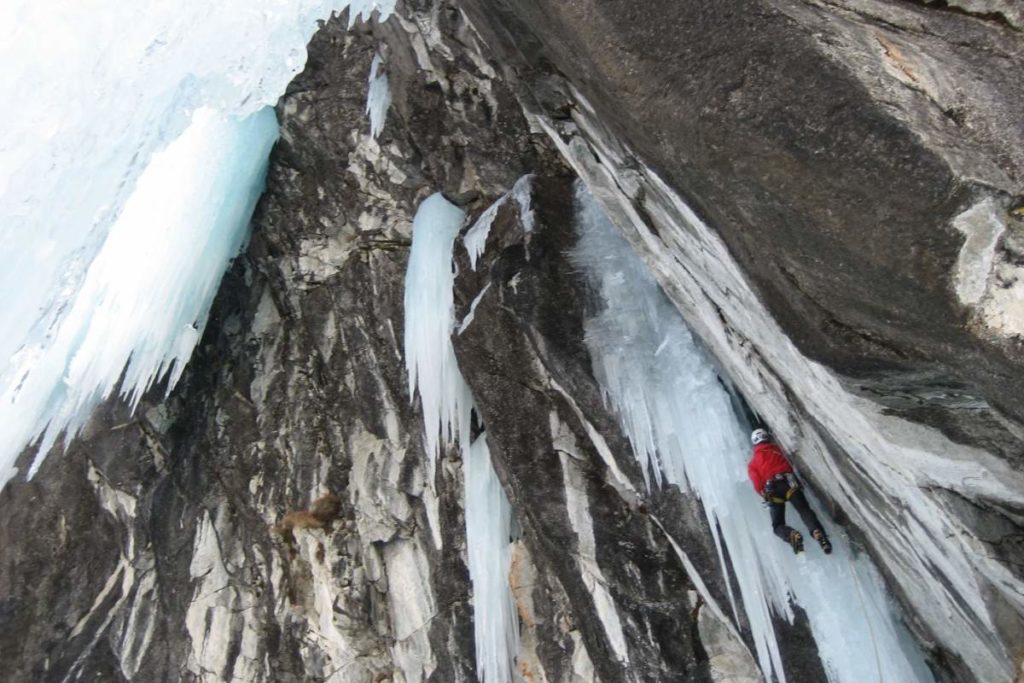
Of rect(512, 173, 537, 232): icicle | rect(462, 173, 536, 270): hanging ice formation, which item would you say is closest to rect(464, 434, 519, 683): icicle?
rect(462, 173, 536, 270): hanging ice formation

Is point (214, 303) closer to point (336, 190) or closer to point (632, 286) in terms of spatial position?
point (336, 190)

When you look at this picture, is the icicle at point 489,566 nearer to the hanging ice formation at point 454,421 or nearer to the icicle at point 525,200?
the hanging ice formation at point 454,421

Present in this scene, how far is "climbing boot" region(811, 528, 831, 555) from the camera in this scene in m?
5.94

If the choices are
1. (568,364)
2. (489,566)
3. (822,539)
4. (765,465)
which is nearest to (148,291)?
(489,566)

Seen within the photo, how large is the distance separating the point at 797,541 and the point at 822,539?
0.59ft

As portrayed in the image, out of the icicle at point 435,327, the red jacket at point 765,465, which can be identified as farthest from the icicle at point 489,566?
the red jacket at point 765,465

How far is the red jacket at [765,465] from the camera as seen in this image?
601 cm

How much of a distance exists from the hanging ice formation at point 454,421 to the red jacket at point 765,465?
118 inches

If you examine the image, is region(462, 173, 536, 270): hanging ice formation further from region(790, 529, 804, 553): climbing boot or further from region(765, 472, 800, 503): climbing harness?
region(790, 529, 804, 553): climbing boot

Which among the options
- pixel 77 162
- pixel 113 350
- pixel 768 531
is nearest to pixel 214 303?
pixel 113 350

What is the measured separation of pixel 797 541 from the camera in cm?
595

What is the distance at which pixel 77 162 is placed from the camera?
1177cm

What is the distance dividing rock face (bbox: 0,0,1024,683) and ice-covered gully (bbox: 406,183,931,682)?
195 mm

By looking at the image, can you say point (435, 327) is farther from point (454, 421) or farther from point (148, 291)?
point (148, 291)
